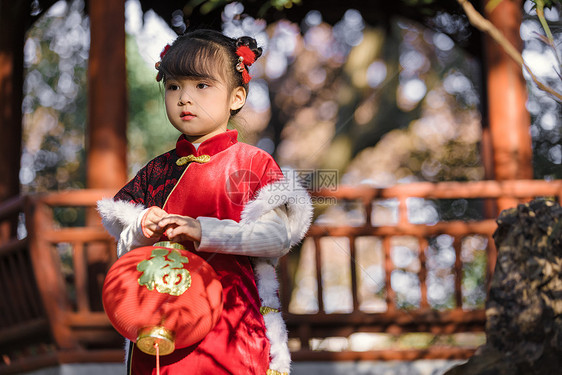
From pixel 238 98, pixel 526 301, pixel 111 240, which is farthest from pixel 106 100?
pixel 526 301

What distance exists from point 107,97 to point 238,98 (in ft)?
9.53

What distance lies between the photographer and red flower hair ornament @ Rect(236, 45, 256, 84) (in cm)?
220

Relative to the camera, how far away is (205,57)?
212 cm

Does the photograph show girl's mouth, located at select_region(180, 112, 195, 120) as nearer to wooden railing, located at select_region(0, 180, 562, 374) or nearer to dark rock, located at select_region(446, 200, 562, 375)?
dark rock, located at select_region(446, 200, 562, 375)

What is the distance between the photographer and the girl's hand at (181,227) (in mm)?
1876

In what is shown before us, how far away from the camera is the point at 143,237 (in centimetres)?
202

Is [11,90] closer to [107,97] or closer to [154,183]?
[107,97]

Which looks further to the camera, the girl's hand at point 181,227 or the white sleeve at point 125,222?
the white sleeve at point 125,222

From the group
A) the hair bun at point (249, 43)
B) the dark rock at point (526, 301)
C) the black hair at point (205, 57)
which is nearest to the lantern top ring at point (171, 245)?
the black hair at point (205, 57)

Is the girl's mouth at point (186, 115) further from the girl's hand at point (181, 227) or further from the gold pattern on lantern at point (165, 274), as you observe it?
the gold pattern on lantern at point (165, 274)

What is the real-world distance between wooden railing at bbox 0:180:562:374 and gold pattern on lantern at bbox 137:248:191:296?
2.50m

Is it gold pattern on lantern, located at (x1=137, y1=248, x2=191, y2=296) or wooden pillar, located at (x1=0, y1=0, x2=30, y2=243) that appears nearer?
gold pattern on lantern, located at (x1=137, y1=248, x2=191, y2=296)

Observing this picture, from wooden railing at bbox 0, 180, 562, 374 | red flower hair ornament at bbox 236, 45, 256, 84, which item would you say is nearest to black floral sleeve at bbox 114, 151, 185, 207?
red flower hair ornament at bbox 236, 45, 256, 84

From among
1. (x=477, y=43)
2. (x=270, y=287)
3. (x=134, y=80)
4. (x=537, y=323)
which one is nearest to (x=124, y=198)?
(x=270, y=287)
